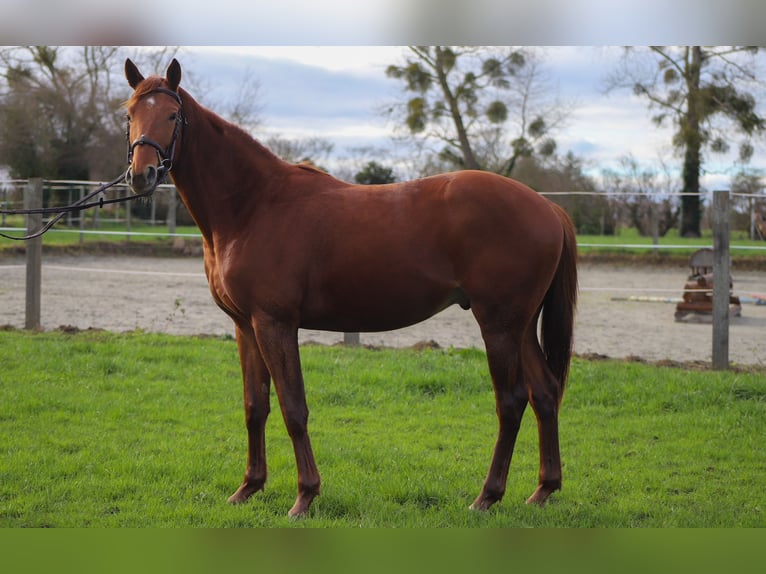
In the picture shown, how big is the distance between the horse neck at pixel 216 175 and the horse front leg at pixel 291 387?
606mm

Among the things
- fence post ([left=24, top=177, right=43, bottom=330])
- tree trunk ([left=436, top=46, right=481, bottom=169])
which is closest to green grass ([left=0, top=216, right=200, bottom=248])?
fence post ([left=24, top=177, right=43, bottom=330])

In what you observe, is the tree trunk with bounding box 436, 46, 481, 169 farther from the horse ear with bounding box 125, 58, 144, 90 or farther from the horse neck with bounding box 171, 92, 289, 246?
the horse ear with bounding box 125, 58, 144, 90

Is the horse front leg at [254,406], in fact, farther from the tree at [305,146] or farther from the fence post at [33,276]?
the tree at [305,146]

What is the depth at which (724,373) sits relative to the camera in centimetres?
665

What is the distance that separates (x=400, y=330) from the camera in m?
Answer: 10.0

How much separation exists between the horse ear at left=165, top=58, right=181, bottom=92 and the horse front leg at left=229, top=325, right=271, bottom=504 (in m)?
1.30

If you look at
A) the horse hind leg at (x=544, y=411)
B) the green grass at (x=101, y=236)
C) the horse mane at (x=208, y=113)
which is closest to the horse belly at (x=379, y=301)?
the horse hind leg at (x=544, y=411)

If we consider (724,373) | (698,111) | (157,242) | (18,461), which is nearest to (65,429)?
(18,461)

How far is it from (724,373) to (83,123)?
797 inches

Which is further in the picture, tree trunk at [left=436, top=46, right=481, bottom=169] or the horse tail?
tree trunk at [left=436, top=46, right=481, bottom=169]

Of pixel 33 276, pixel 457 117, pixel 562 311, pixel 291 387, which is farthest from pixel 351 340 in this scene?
pixel 457 117

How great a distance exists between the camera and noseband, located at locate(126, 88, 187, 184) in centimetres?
338

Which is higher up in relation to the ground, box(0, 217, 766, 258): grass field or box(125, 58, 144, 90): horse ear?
box(125, 58, 144, 90): horse ear

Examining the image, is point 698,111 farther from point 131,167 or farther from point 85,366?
point 131,167
